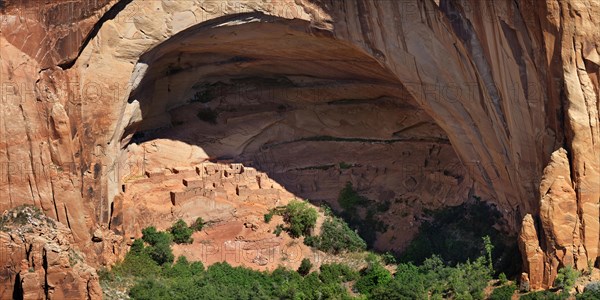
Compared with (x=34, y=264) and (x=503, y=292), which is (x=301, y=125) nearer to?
(x=503, y=292)

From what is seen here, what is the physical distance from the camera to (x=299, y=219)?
42844 mm

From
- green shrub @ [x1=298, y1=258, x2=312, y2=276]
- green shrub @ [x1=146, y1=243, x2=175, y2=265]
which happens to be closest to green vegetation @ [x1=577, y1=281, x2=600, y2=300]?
green shrub @ [x1=298, y1=258, x2=312, y2=276]

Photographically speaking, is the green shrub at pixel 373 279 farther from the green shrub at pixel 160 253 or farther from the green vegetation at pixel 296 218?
the green shrub at pixel 160 253

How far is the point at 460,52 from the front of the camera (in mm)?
39781

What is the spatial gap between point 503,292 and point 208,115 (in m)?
12.7

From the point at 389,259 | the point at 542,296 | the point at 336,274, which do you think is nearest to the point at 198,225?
the point at 336,274

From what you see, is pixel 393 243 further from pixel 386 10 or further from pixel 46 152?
pixel 46 152

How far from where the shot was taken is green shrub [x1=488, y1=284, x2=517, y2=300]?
38.5 meters

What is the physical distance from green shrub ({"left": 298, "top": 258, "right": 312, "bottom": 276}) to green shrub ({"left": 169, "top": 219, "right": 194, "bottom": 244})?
12.1 ft

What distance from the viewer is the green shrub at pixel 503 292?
3850 cm

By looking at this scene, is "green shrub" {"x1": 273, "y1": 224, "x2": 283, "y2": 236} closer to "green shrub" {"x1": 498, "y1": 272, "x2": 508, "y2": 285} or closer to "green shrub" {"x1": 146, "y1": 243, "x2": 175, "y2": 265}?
"green shrub" {"x1": 146, "y1": 243, "x2": 175, "y2": 265}

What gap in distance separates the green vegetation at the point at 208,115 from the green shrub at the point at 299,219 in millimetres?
4455

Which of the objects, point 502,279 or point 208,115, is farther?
point 208,115

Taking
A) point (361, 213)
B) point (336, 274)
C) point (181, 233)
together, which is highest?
point (361, 213)
